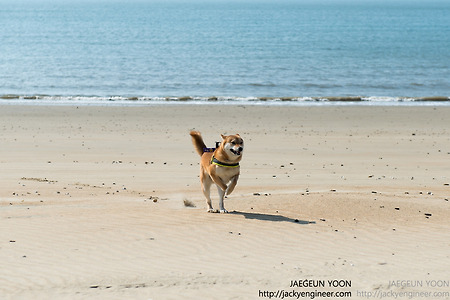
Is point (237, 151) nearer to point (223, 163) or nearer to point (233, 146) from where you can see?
point (233, 146)

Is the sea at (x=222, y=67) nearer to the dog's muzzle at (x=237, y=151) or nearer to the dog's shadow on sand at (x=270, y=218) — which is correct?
the dog's shadow on sand at (x=270, y=218)

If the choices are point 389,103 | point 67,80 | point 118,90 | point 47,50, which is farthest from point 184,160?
point 47,50

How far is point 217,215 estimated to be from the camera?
10.2 metres

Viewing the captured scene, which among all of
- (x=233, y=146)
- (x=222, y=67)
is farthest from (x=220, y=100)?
(x=233, y=146)

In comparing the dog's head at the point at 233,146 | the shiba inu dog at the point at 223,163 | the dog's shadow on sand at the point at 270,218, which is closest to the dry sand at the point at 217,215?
the dog's shadow on sand at the point at 270,218

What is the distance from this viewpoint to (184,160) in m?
15.9

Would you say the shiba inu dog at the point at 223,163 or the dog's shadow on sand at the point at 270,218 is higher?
the shiba inu dog at the point at 223,163

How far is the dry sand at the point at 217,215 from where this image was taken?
729 centimetres

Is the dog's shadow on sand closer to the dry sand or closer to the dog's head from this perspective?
the dry sand

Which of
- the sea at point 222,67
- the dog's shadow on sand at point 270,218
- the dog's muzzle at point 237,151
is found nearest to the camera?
the dog's muzzle at point 237,151

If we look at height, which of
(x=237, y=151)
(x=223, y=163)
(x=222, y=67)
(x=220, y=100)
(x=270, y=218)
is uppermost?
(x=222, y=67)

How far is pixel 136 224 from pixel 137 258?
1629mm

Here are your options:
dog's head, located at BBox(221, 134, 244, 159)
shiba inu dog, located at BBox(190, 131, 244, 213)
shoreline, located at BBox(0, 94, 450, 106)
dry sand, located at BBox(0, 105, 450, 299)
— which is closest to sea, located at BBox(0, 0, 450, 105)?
shoreline, located at BBox(0, 94, 450, 106)

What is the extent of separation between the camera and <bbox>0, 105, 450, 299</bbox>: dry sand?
7.29 meters
